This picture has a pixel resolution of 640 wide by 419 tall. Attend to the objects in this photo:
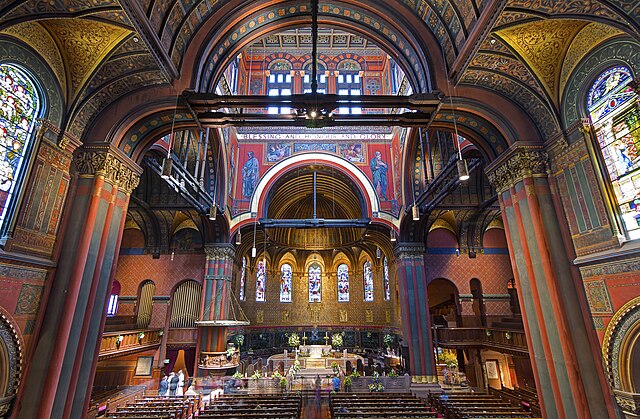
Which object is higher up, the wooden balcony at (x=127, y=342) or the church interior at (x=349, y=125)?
the church interior at (x=349, y=125)

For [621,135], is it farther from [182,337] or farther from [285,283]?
[285,283]

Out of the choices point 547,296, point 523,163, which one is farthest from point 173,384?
point 523,163

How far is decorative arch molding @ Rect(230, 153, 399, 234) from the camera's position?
790 inches

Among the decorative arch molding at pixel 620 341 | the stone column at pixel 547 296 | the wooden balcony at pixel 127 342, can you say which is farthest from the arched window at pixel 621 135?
the wooden balcony at pixel 127 342

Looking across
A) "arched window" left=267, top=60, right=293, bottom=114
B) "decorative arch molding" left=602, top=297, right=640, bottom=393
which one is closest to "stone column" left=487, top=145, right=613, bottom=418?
"decorative arch molding" left=602, top=297, right=640, bottom=393

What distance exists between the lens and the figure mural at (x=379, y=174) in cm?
2055

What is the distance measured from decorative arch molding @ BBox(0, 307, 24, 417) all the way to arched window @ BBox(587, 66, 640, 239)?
13185mm

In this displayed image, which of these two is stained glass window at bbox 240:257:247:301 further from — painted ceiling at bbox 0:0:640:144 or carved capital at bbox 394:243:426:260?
painted ceiling at bbox 0:0:640:144

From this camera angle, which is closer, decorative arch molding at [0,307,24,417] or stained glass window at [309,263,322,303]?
decorative arch molding at [0,307,24,417]

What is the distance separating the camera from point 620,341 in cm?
672

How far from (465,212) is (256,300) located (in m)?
18.9

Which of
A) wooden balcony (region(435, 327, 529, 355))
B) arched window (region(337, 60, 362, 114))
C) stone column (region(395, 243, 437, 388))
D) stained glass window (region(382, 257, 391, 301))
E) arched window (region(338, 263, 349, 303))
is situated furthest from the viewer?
arched window (region(338, 263, 349, 303))

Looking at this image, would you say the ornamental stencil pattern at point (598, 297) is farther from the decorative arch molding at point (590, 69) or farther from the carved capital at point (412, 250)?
the carved capital at point (412, 250)

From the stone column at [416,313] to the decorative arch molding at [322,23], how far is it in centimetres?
1163
